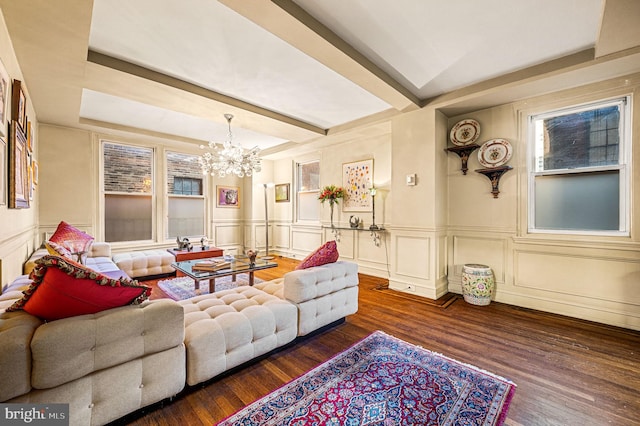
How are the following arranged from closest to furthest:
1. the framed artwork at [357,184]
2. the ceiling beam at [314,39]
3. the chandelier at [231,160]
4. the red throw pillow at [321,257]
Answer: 1. the ceiling beam at [314,39]
2. the red throw pillow at [321,257]
3. the chandelier at [231,160]
4. the framed artwork at [357,184]

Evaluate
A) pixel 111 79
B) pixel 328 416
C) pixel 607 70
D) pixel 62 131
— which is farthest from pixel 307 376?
pixel 62 131

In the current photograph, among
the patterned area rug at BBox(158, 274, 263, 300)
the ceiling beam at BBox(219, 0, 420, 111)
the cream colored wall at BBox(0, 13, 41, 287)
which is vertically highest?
the ceiling beam at BBox(219, 0, 420, 111)

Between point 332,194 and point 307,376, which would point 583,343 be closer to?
point 307,376

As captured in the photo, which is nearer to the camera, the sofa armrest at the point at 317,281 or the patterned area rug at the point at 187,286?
the sofa armrest at the point at 317,281

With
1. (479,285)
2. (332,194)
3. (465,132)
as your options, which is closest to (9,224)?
(332,194)

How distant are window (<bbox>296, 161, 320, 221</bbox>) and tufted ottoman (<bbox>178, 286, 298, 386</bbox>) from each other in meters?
3.90

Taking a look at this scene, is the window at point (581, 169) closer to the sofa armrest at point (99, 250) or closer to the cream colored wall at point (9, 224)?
the cream colored wall at point (9, 224)

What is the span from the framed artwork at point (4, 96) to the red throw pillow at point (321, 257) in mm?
2539

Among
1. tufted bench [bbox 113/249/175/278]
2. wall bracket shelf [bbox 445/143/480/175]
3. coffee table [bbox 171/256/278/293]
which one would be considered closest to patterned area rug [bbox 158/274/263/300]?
coffee table [bbox 171/256/278/293]

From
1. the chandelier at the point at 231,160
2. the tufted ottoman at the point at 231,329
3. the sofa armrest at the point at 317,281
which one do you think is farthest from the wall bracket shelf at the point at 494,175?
the chandelier at the point at 231,160

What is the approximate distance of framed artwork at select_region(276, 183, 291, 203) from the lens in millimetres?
6813

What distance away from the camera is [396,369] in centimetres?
199

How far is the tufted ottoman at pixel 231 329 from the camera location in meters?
1.69

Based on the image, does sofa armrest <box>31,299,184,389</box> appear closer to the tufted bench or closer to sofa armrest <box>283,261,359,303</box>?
sofa armrest <box>283,261,359,303</box>
